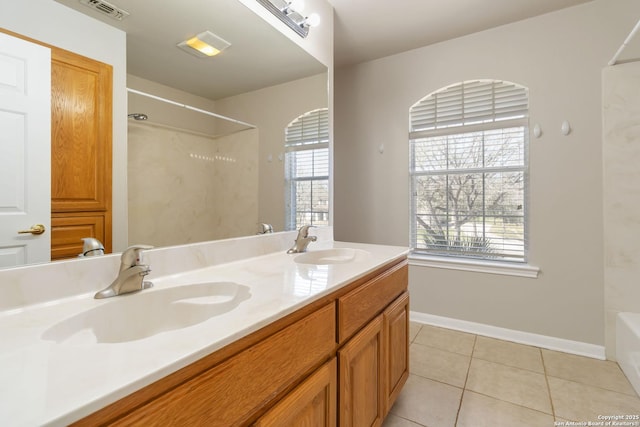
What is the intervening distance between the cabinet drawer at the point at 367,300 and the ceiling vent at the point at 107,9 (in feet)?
Result: 3.87

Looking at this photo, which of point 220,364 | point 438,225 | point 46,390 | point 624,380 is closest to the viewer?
point 46,390

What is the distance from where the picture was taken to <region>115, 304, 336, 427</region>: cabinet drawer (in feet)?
1.61

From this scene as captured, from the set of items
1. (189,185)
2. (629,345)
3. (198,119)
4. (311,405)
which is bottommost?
(629,345)

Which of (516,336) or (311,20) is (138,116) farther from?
(516,336)

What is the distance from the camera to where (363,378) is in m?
1.13

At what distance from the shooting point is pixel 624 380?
5.96ft

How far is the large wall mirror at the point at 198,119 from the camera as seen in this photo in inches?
38.8

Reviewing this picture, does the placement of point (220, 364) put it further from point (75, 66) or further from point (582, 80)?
point (582, 80)

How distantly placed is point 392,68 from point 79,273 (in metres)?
2.91

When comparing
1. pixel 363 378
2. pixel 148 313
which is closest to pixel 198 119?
pixel 148 313

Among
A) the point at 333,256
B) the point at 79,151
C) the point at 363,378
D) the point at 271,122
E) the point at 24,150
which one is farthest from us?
Answer: the point at 333,256

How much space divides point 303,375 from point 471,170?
2325 mm

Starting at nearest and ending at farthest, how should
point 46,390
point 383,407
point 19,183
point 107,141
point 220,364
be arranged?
point 46,390
point 220,364
point 19,183
point 107,141
point 383,407

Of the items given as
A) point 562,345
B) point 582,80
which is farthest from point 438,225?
point 582,80
